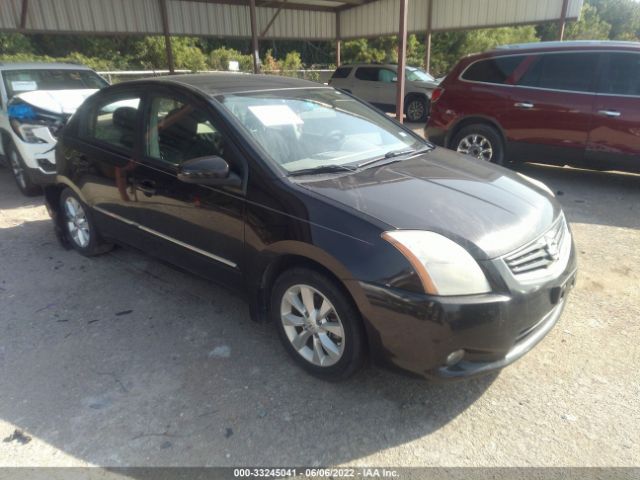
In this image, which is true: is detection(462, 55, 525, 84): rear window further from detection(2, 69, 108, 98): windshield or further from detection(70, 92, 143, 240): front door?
detection(2, 69, 108, 98): windshield

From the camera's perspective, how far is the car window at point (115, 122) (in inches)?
140

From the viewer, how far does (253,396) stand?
2594 millimetres

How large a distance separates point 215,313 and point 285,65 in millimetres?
27563

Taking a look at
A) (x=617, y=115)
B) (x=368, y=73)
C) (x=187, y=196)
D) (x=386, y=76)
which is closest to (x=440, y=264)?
(x=187, y=196)

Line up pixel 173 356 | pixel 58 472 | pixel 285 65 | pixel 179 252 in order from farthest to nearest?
pixel 285 65 → pixel 179 252 → pixel 173 356 → pixel 58 472

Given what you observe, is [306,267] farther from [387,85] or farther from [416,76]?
[387,85]

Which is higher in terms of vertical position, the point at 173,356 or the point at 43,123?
the point at 43,123

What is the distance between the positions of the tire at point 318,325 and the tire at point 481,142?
515cm

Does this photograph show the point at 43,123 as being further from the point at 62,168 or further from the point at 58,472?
the point at 58,472

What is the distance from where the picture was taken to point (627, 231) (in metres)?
4.84

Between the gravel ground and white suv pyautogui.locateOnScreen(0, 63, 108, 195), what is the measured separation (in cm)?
276

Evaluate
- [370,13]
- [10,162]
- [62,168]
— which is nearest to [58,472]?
[62,168]

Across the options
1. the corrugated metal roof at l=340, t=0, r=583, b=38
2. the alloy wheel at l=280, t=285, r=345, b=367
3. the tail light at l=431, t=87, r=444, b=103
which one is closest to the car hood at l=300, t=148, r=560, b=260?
the alloy wheel at l=280, t=285, r=345, b=367

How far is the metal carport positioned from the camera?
42.8ft
